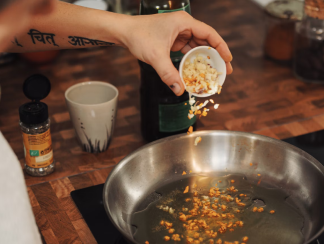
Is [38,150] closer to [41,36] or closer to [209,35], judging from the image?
[41,36]

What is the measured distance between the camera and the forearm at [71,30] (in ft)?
2.98

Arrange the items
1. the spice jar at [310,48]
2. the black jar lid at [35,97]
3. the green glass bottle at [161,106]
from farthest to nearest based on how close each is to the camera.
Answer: the spice jar at [310,48] → the green glass bottle at [161,106] → the black jar lid at [35,97]

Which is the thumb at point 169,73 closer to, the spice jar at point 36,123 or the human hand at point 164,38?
the human hand at point 164,38

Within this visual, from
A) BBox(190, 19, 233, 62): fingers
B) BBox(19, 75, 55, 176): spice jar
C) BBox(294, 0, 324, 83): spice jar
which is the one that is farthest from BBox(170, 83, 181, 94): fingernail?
BBox(294, 0, 324, 83): spice jar

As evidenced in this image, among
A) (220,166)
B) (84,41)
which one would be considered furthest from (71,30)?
(220,166)

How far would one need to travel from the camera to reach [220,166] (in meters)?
0.99

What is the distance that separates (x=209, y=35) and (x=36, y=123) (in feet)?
1.28

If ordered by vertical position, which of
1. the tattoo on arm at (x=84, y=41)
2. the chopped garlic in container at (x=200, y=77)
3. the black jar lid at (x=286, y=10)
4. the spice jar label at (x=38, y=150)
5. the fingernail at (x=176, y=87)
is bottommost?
the spice jar label at (x=38, y=150)

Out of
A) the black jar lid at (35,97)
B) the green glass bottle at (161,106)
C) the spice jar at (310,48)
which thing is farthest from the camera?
the spice jar at (310,48)

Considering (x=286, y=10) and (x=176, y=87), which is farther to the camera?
(x=286, y=10)

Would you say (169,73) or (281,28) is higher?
(169,73)

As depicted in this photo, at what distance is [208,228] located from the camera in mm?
812

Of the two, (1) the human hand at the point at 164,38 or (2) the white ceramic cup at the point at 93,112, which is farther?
(2) the white ceramic cup at the point at 93,112

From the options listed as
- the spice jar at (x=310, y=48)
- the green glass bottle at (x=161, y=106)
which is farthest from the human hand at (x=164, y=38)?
the spice jar at (x=310, y=48)
